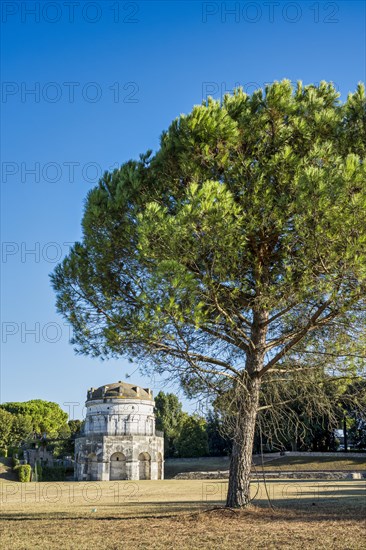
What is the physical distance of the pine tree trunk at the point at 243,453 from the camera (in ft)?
41.4

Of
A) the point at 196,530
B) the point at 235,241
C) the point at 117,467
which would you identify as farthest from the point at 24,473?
the point at 235,241

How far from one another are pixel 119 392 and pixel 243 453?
40.5 metres

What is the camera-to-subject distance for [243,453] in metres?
12.8

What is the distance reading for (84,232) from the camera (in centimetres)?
1341

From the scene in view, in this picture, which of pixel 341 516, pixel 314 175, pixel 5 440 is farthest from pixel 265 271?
pixel 5 440

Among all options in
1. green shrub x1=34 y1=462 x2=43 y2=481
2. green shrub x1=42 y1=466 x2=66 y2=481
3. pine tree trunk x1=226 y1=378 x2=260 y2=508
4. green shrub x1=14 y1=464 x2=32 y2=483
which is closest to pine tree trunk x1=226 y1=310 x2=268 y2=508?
pine tree trunk x1=226 y1=378 x2=260 y2=508

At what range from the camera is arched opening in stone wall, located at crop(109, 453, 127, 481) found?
165 feet

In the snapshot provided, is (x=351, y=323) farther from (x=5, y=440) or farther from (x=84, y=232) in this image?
(x=5, y=440)

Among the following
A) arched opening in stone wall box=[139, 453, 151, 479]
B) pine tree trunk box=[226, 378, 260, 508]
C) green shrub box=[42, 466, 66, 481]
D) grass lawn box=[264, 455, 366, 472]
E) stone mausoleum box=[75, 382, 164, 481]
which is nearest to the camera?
pine tree trunk box=[226, 378, 260, 508]

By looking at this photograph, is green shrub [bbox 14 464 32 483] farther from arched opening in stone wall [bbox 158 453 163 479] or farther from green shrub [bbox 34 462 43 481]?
arched opening in stone wall [bbox 158 453 163 479]

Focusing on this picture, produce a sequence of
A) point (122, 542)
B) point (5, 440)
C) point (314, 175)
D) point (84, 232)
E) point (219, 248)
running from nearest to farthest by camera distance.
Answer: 1. point (122, 542)
2. point (314, 175)
3. point (219, 248)
4. point (84, 232)
5. point (5, 440)

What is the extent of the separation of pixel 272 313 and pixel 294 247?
6.64 feet

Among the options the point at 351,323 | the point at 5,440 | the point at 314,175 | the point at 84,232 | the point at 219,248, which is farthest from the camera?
Answer: the point at 5,440

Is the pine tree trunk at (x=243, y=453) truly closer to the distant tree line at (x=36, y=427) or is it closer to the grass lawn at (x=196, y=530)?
the grass lawn at (x=196, y=530)
